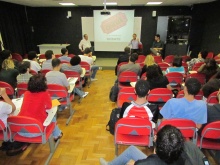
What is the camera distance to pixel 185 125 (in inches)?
73.3

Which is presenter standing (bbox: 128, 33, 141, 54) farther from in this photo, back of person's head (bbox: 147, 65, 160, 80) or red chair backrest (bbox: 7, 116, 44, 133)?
red chair backrest (bbox: 7, 116, 44, 133)

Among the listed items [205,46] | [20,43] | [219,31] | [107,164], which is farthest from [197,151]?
[20,43]

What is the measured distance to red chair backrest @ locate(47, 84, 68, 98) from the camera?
2.96 metres

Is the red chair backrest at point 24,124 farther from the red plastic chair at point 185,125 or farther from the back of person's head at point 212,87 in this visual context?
the back of person's head at point 212,87

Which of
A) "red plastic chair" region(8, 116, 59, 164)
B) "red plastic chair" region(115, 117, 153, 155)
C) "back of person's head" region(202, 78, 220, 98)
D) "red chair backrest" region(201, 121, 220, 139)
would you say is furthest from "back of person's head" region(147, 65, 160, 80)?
"red plastic chair" region(8, 116, 59, 164)

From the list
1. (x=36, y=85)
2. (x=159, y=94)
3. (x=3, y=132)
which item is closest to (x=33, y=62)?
(x=36, y=85)

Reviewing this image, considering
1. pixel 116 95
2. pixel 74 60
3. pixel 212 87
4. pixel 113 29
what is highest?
pixel 113 29

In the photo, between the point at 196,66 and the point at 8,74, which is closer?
the point at 8,74

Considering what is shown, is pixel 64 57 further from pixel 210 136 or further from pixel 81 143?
pixel 210 136

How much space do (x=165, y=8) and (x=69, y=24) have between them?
4.80 m

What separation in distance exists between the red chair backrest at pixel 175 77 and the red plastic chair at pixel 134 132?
76.4 inches

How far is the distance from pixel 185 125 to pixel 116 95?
94.9 inches

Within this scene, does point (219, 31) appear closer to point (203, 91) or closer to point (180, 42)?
point (180, 42)

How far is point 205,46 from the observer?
777 centimetres
